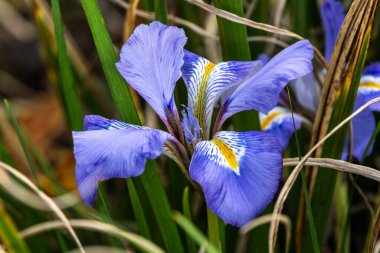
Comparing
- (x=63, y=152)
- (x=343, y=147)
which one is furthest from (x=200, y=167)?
(x=63, y=152)

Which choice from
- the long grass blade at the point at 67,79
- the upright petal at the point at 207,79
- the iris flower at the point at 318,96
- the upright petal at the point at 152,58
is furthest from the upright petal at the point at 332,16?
the long grass blade at the point at 67,79

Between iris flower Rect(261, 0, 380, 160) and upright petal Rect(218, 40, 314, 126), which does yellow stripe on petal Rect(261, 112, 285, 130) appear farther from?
upright petal Rect(218, 40, 314, 126)

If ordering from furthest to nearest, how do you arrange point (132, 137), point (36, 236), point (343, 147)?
point (36, 236), point (343, 147), point (132, 137)

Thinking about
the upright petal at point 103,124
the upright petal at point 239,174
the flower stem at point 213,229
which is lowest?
the flower stem at point 213,229

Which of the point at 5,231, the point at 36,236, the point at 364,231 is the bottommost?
the point at 364,231

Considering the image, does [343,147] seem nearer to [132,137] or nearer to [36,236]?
[132,137]

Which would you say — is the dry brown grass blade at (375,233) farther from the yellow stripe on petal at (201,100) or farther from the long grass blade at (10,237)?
the long grass blade at (10,237)

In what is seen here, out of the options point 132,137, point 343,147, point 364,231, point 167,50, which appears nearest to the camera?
point 132,137
